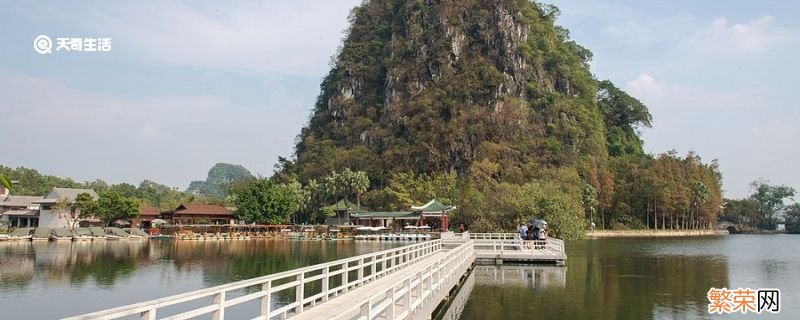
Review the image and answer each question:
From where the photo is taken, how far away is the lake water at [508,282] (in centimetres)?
2177

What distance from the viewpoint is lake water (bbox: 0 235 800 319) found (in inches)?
857

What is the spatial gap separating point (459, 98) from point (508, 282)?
315 feet

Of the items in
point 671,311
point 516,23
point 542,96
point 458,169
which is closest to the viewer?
point 671,311

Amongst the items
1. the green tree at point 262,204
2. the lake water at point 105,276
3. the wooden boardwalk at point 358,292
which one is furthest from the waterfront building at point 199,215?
the wooden boardwalk at point 358,292

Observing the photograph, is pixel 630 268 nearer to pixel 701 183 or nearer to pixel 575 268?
pixel 575 268

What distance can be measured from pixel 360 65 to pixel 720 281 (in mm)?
123501

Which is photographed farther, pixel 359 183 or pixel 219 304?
pixel 359 183

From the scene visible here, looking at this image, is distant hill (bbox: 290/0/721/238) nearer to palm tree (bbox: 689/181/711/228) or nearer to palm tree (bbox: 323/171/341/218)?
palm tree (bbox: 689/181/711/228)

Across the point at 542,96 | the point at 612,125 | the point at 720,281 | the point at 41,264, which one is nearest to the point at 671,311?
the point at 720,281

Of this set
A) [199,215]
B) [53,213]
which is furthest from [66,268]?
[53,213]

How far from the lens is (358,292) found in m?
13.5

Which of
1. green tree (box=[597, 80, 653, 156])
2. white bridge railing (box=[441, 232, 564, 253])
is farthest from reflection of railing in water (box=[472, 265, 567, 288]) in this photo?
green tree (box=[597, 80, 653, 156])

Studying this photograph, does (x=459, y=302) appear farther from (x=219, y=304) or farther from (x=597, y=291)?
(x=219, y=304)

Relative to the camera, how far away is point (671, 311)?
2128 cm
